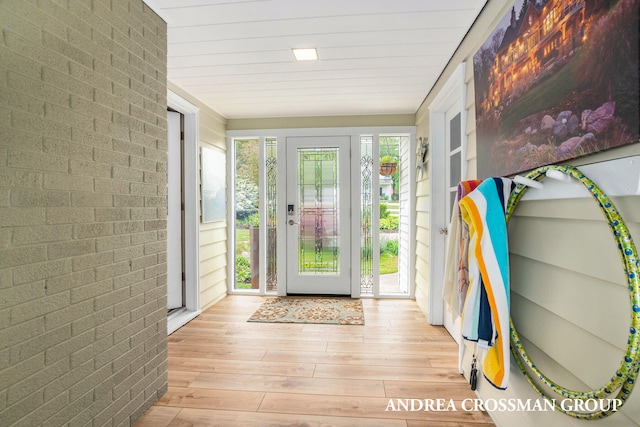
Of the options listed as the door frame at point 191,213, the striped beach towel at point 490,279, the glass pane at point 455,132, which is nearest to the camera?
the striped beach towel at point 490,279

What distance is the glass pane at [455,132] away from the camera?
103 inches

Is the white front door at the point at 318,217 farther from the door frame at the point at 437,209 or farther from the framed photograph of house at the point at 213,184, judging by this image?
the door frame at the point at 437,209

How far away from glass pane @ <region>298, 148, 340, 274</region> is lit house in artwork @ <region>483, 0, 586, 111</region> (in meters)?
A: 2.46

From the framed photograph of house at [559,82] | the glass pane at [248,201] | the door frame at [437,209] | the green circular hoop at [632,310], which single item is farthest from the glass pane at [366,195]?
the green circular hoop at [632,310]

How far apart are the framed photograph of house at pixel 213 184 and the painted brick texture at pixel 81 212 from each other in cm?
152

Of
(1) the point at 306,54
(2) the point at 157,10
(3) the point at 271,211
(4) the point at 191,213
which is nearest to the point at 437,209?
(1) the point at 306,54

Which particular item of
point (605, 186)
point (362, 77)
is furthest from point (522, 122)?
point (362, 77)

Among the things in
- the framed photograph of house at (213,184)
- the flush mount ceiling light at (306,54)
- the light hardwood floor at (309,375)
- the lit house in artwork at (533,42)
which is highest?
the flush mount ceiling light at (306,54)

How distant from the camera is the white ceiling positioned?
184 centimetres

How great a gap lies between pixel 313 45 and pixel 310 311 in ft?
8.09

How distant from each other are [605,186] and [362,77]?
86.0 inches

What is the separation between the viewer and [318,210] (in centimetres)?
399

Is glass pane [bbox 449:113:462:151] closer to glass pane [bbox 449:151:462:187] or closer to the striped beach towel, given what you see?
glass pane [bbox 449:151:462:187]

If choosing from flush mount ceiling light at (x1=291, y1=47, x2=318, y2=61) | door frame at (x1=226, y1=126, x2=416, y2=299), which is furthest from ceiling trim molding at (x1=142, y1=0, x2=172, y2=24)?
door frame at (x1=226, y1=126, x2=416, y2=299)
